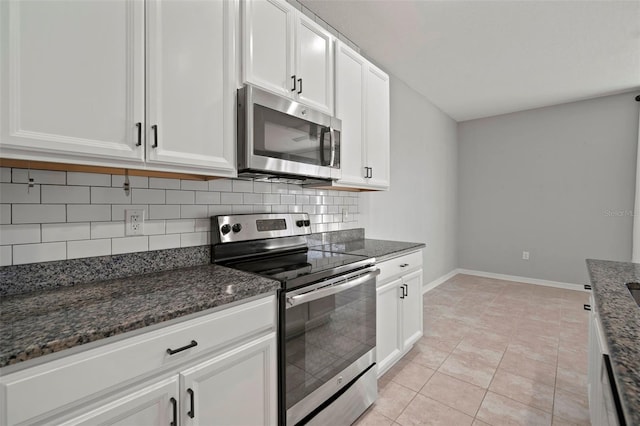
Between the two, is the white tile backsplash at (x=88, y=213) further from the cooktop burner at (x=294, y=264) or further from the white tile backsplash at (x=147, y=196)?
the cooktop burner at (x=294, y=264)

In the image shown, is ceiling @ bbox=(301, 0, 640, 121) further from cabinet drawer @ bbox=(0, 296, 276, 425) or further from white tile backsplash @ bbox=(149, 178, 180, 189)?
cabinet drawer @ bbox=(0, 296, 276, 425)

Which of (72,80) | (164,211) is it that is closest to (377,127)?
(164,211)

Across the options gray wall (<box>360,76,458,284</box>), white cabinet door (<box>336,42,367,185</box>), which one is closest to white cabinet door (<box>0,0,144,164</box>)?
white cabinet door (<box>336,42,367,185</box>)

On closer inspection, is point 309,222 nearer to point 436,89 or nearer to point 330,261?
point 330,261

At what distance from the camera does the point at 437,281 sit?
14.4ft

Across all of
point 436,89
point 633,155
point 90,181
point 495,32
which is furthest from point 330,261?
point 633,155

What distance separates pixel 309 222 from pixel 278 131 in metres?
0.81

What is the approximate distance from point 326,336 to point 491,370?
4.92 feet

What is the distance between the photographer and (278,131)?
1.55 metres

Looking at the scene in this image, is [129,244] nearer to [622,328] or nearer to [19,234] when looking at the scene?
[19,234]

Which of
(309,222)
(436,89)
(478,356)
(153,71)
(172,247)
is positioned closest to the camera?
(153,71)

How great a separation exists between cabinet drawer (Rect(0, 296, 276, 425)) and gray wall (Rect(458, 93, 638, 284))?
4.85 m

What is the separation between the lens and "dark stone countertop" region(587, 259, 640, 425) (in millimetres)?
531

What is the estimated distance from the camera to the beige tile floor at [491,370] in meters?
1.74
